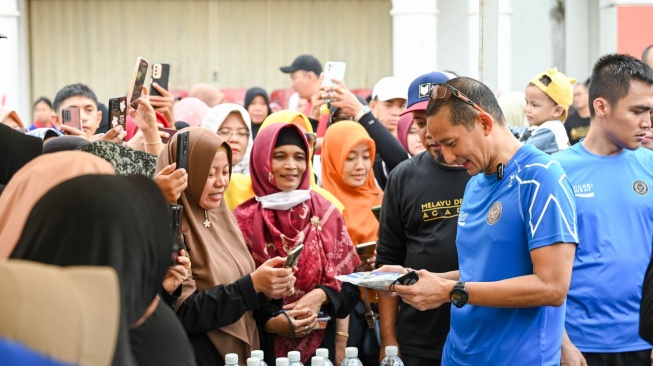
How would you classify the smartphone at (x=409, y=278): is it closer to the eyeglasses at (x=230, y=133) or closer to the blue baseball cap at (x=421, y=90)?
the blue baseball cap at (x=421, y=90)

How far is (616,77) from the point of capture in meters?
4.35

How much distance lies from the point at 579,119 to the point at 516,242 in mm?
7064

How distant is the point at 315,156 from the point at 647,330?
3.62 metres

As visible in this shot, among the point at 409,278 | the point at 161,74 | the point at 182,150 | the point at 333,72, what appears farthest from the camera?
the point at 333,72

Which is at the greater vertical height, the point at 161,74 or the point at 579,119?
the point at 161,74

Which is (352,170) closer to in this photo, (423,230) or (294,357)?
(423,230)

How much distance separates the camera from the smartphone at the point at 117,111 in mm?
4551

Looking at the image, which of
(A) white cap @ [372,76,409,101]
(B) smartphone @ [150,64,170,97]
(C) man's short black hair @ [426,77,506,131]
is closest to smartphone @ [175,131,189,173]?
(C) man's short black hair @ [426,77,506,131]

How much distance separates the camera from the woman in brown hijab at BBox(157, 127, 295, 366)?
4.05 metres

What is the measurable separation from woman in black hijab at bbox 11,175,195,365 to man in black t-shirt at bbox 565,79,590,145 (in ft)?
25.1

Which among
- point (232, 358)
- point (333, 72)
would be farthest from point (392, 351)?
point (333, 72)

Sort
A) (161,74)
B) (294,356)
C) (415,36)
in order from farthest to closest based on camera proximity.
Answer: (415,36) < (161,74) < (294,356)

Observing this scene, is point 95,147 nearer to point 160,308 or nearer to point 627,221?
point 160,308

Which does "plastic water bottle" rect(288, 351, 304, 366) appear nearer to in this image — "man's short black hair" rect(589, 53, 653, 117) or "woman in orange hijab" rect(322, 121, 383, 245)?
"woman in orange hijab" rect(322, 121, 383, 245)
